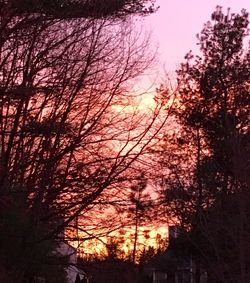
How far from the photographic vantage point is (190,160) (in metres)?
31.1

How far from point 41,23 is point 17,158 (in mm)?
4531

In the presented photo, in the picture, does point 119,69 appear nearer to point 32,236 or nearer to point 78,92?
point 78,92

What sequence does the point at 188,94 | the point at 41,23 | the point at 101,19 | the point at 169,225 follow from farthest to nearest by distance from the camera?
the point at 188,94, the point at 169,225, the point at 101,19, the point at 41,23

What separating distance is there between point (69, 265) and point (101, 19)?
7306mm

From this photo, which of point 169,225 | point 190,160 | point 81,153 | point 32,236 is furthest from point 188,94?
point 32,236

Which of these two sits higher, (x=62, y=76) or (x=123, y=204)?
(x=62, y=76)

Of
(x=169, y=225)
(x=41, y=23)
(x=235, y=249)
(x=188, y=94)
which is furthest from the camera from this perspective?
(x=188, y=94)

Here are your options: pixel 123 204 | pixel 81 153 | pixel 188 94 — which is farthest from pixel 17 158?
pixel 188 94

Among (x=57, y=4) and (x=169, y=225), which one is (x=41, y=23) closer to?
(x=57, y=4)

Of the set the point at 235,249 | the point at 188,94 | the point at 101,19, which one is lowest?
the point at 235,249

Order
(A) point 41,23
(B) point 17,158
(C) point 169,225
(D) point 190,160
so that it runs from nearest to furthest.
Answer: (A) point 41,23, (B) point 17,158, (C) point 169,225, (D) point 190,160

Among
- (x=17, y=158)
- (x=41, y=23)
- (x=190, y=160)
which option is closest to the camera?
(x=41, y=23)

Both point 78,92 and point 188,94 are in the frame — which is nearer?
point 78,92

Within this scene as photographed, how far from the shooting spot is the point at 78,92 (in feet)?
72.1
